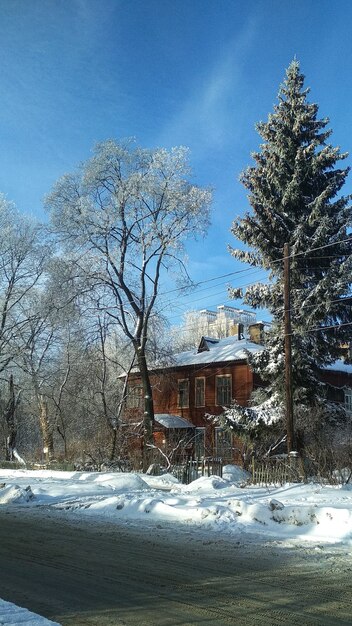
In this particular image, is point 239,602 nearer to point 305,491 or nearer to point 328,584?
point 328,584

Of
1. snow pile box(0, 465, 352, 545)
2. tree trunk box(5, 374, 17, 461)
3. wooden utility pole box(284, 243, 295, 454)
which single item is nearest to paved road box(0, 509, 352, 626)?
snow pile box(0, 465, 352, 545)

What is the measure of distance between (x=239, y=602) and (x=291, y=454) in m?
15.0

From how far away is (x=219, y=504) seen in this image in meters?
13.9

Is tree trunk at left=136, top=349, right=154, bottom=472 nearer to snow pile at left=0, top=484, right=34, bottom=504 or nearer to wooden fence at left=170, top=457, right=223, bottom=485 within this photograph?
wooden fence at left=170, top=457, right=223, bottom=485

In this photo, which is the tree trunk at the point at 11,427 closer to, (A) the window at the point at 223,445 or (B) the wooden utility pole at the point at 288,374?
(A) the window at the point at 223,445

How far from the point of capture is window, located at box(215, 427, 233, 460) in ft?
113

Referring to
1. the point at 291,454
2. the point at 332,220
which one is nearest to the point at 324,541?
the point at 291,454

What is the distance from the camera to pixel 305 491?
17.3 metres

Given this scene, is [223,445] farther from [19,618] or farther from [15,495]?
[19,618]

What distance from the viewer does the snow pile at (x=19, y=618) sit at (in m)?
5.23

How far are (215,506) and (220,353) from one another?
97.1 ft

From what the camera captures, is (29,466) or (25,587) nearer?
(25,587)

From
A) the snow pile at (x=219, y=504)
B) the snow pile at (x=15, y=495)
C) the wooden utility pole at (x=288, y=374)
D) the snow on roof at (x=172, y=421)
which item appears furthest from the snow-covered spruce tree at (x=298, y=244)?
the snow on roof at (x=172, y=421)

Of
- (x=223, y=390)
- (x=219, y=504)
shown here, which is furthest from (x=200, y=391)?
(x=219, y=504)
